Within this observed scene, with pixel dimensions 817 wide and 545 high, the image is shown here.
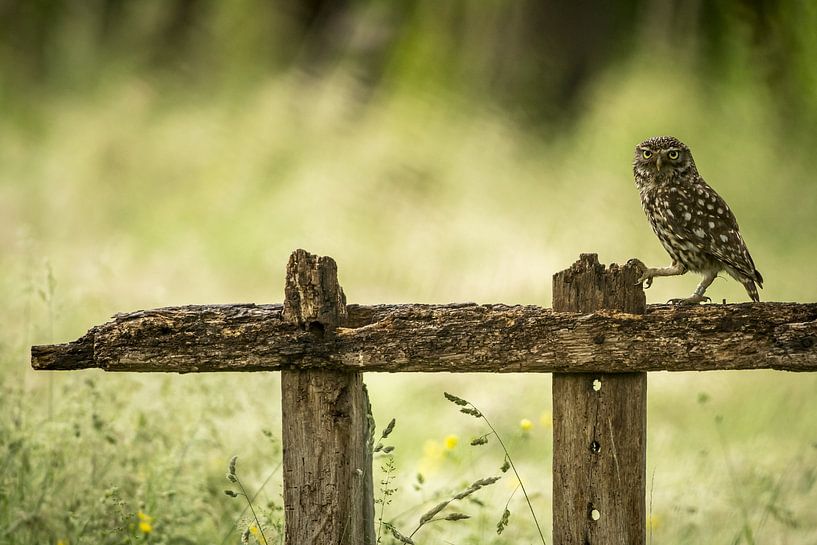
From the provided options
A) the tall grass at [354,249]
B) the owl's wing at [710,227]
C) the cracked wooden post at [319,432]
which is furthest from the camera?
the tall grass at [354,249]

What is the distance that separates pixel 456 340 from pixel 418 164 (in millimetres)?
6735

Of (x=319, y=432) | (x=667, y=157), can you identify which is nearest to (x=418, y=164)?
(x=667, y=157)

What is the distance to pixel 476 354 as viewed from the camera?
2.46m

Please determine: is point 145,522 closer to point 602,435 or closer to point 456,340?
point 456,340

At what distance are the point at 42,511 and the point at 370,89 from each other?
701 cm

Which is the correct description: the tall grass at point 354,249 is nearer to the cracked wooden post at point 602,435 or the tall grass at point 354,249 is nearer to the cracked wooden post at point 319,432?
the cracked wooden post at point 319,432

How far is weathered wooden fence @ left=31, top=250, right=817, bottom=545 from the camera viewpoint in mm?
2412

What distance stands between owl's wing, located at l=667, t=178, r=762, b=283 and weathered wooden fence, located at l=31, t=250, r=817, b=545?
60 cm

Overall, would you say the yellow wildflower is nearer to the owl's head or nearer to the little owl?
the little owl

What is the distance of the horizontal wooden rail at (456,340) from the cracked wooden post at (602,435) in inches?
2.4

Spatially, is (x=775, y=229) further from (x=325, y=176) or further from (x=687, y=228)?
(x=687, y=228)

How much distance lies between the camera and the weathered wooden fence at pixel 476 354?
7.91 ft

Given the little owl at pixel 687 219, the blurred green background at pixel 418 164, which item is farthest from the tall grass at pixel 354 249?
the little owl at pixel 687 219

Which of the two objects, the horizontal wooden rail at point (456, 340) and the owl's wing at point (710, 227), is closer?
the horizontal wooden rail at point (456, 340)
